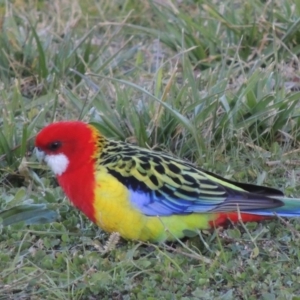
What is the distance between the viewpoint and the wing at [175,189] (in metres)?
3.93

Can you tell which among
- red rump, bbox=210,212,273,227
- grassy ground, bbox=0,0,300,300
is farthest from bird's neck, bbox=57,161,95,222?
red rump, bbox=210,212,273,227

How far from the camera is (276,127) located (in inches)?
195

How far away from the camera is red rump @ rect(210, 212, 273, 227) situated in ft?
13.1

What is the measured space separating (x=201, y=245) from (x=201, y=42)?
239 cm

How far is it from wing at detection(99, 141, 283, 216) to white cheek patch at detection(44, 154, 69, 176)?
0.18 metres

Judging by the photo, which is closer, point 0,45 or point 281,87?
point 281,87

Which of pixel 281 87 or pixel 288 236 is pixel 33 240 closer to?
pixel 288 236

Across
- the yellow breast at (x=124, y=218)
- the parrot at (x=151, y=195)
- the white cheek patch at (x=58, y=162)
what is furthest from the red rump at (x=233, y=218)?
the white cheek patch at (x=58, y=162)

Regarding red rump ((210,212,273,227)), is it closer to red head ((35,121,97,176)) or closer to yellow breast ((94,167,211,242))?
yellow breast ((94,167,211,242))

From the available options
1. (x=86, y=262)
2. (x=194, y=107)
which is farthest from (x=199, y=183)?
(x=194, y=107)

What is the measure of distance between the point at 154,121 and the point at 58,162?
2.87ft

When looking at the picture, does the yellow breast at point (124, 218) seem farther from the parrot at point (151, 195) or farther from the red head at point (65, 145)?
the red head at point (65, 145)

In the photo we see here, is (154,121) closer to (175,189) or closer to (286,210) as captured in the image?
(175,189)

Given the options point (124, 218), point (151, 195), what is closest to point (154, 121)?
point (151, 195)
